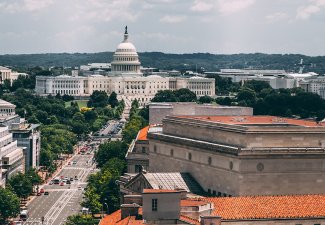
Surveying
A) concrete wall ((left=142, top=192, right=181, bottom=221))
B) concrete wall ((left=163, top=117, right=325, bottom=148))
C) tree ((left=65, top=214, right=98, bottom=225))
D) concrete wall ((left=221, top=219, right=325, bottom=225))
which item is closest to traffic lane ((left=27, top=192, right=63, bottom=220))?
tree ((left=65, top=214, right=98, bottom=225))

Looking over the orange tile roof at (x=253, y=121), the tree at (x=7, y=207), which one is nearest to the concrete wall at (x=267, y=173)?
the orange tile roof at (x=253, y=121)

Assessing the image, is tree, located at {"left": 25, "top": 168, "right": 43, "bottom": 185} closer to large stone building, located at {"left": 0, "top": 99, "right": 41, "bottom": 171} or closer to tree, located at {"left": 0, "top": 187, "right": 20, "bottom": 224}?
large stone building, located at {"left": 0, "top": 99, "right": 41, "bottom": 171}

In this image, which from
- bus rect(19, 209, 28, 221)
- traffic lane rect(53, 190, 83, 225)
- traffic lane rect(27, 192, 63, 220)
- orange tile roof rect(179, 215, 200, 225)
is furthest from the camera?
traffic lane rect(27, 192, 63, 220)

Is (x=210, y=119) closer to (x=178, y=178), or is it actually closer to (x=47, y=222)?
(x=178, y=178)

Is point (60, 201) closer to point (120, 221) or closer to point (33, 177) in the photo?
point (33, 177)

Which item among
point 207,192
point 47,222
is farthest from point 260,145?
point 47,222

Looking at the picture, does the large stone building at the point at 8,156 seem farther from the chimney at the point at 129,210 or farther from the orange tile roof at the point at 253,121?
the chimney at the point at 129,210
